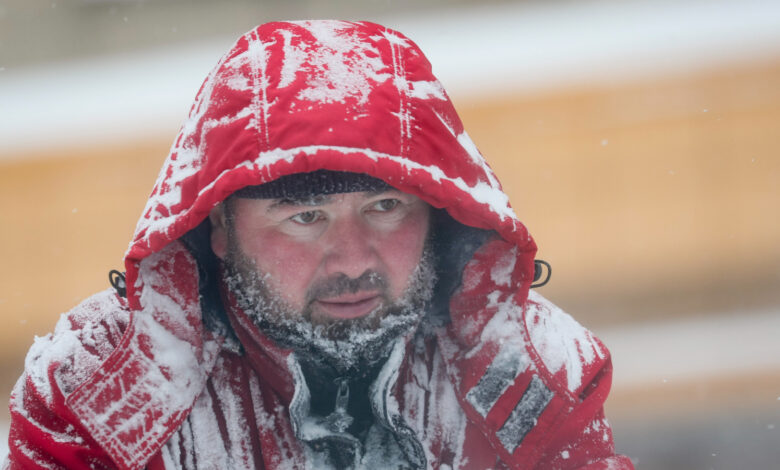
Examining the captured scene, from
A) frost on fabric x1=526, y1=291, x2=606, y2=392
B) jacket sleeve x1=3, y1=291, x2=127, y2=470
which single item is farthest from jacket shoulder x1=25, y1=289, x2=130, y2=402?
frost on fabric x1=526, y1=291, x2=606, y2=392

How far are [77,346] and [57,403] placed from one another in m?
0.14

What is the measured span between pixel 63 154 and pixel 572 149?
260 cm

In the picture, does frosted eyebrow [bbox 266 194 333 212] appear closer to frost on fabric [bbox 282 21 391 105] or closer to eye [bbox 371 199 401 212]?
eye [bbox 371 199 401 212]

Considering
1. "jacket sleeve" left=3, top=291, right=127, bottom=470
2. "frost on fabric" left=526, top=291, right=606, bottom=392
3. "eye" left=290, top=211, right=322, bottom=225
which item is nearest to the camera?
"jacket sleeve" left=3, top=291, right=127, bottom=470

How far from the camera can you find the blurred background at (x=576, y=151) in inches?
169

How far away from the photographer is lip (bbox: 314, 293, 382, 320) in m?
1.82

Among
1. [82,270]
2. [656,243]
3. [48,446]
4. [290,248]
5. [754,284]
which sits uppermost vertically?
[290,248]

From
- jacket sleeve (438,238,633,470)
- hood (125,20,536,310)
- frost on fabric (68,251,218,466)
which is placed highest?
hood (125,20,536,310)

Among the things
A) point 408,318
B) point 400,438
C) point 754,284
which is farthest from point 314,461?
point 754,284

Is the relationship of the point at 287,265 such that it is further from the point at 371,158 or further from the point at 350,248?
the point at 371,158

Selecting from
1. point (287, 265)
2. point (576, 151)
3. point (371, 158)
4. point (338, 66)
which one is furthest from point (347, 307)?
point (576, 151)

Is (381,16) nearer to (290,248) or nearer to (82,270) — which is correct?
(82,270)

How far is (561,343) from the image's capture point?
1.98m

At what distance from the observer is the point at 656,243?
4.47 m
